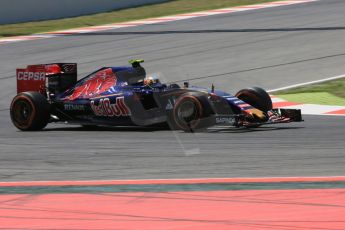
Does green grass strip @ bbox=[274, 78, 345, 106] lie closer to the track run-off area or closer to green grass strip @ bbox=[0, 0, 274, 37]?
the track run-off area

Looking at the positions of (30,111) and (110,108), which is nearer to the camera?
(110,108)

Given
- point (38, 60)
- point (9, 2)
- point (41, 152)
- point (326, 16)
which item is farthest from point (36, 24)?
point (41, 152)

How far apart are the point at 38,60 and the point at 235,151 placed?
12.7m

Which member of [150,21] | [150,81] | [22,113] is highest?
[150,81]

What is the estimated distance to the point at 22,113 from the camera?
14.0 meters

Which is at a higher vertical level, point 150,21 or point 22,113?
point 150,21

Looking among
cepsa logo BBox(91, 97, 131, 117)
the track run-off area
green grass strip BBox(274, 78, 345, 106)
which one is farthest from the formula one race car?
green grass strip BBox(274, 78, 345, 106)

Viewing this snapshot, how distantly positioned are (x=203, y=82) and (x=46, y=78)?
5278 millimetres

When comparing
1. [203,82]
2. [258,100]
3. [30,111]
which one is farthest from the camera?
[203,82]

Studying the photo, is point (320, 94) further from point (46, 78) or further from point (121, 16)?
point (121, 16)

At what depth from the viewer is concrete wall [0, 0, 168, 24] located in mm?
28859

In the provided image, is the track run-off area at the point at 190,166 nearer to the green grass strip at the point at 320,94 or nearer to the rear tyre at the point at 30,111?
the rear tyre at the point at 30,111

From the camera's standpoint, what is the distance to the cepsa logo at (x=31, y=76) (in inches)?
572

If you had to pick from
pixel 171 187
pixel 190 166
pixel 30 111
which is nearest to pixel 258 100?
pixel 30 111
